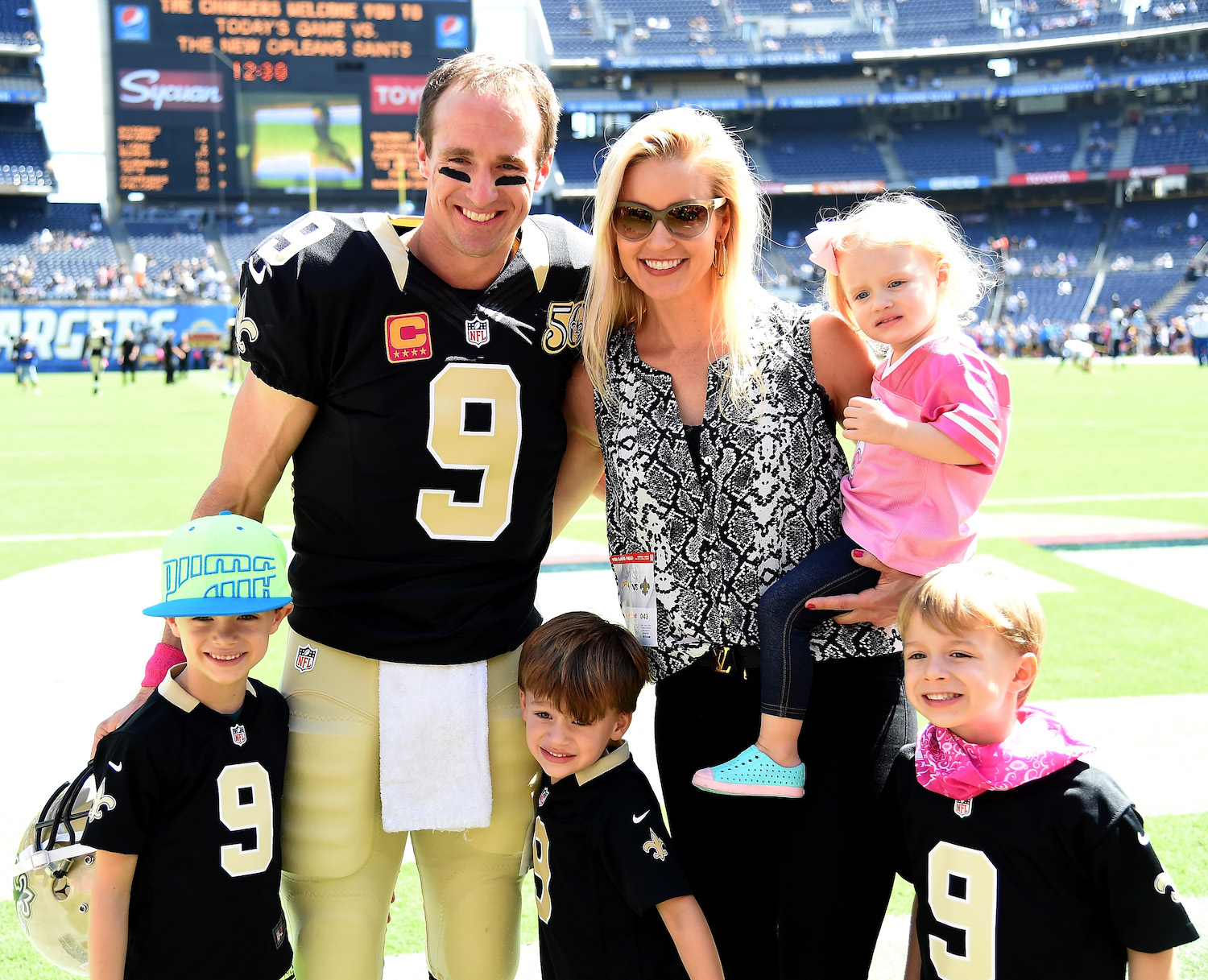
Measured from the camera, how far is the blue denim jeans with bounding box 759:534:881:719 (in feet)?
A: 7.22

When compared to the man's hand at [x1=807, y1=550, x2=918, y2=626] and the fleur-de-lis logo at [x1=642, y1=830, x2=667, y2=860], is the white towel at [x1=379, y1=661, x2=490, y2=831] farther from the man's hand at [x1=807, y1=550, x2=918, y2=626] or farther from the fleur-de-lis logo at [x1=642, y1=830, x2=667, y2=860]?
the man's hand at [x1=807, y1=550, x2=918, y2=626]

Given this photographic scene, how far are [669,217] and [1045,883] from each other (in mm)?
1458

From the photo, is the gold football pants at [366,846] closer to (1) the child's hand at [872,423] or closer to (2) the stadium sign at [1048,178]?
(1) the child's hand at [872,423]

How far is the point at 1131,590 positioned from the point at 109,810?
19.7 ft

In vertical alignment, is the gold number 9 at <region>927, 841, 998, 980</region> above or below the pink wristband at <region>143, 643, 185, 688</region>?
below

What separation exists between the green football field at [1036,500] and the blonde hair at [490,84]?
84.7 inches

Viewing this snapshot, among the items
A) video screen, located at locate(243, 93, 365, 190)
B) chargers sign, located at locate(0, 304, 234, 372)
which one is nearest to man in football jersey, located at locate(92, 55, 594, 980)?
chargers sign, located at locate(0, 304, 234, 372)

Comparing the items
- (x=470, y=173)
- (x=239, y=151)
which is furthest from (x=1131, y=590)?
(x=239, y=151)

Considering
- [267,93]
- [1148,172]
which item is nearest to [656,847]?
[267,93]

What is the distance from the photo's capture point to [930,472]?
2283mm

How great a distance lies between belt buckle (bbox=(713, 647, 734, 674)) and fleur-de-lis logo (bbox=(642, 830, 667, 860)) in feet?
1.19

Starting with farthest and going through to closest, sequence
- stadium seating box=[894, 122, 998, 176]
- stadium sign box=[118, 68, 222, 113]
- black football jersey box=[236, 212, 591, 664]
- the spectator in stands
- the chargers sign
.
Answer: stadium seating box=[894, 122, 998, 176] → stadium sign box=[118, 68, 222, 113] → the chargers sign → the spectator in stands → black football jersey box=[236, 212, 591, 664]

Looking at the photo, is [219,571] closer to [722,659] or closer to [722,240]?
[722,659]

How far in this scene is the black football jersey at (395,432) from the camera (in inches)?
89.7
